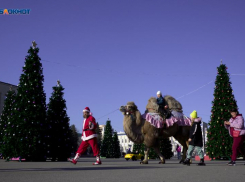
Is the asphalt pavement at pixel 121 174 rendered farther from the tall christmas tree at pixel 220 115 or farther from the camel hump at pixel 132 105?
the tall christmas tree at pixel 220 115

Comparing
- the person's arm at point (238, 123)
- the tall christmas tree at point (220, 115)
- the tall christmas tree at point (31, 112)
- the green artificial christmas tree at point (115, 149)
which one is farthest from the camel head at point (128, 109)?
the green artificial christmas tree at point (115, 149)

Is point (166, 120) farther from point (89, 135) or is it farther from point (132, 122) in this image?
point (89, 135)

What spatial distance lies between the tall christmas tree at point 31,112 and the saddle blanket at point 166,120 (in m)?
8.02

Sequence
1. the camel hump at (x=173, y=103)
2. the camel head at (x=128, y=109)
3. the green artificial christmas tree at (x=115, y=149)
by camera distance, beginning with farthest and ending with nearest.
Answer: the green artificial christmas tree at (x=115, y=149) → the camel hump at (x=173, y=103) → the camel head at (x=128, y=109)

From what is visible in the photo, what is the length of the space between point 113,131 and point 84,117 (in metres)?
46.8

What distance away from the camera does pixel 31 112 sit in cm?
1962

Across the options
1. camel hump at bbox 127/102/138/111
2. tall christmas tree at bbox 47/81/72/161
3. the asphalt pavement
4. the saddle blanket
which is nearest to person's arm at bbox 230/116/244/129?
the saddle blanket

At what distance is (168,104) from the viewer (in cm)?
1471

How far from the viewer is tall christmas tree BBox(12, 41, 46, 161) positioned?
1925cm

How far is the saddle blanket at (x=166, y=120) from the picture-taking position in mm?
13797

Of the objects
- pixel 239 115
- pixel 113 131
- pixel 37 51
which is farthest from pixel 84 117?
pixel 113 131

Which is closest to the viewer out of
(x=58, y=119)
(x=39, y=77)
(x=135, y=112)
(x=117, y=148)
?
(x=135, y=112)

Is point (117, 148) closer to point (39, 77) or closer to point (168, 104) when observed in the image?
point (39, 77)

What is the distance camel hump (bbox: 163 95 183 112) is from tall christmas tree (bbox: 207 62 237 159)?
367 inches
